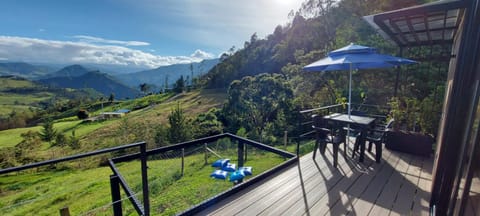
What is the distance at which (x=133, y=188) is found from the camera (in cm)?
724

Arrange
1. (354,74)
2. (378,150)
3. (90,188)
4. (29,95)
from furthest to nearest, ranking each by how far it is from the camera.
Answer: (29,95)
(354,74)
(90,188)
(378,150)

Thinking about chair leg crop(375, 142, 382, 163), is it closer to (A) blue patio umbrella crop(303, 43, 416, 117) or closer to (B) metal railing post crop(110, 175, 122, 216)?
(A) blue patio umbrella crop(303, 43, 416, 117)

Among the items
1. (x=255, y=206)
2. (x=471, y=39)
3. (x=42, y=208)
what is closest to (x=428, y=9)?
(x=471, y=39)

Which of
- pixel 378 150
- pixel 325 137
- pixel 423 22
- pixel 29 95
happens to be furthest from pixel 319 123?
pixel 29 95

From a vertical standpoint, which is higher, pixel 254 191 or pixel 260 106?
pixel 254 191

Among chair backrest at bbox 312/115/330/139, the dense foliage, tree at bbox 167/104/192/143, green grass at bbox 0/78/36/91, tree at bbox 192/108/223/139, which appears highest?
the dense foliage

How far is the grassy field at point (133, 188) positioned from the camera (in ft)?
19.2

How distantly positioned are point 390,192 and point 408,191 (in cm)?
24

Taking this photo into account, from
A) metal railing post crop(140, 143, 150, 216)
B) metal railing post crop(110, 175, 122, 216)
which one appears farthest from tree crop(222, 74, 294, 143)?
metal railing post crop(140, 143, 150, 216)

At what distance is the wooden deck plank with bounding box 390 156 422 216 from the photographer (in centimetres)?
250

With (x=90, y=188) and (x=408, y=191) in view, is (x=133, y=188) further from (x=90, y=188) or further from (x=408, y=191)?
(x=408, y=191)

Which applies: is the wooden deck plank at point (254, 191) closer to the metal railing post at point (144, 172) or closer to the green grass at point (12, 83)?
the metal railing post at point (144, 172)

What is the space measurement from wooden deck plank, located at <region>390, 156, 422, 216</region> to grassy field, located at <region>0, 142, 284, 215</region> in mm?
3863

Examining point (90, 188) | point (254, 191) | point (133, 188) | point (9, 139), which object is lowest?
point (9, 139)
